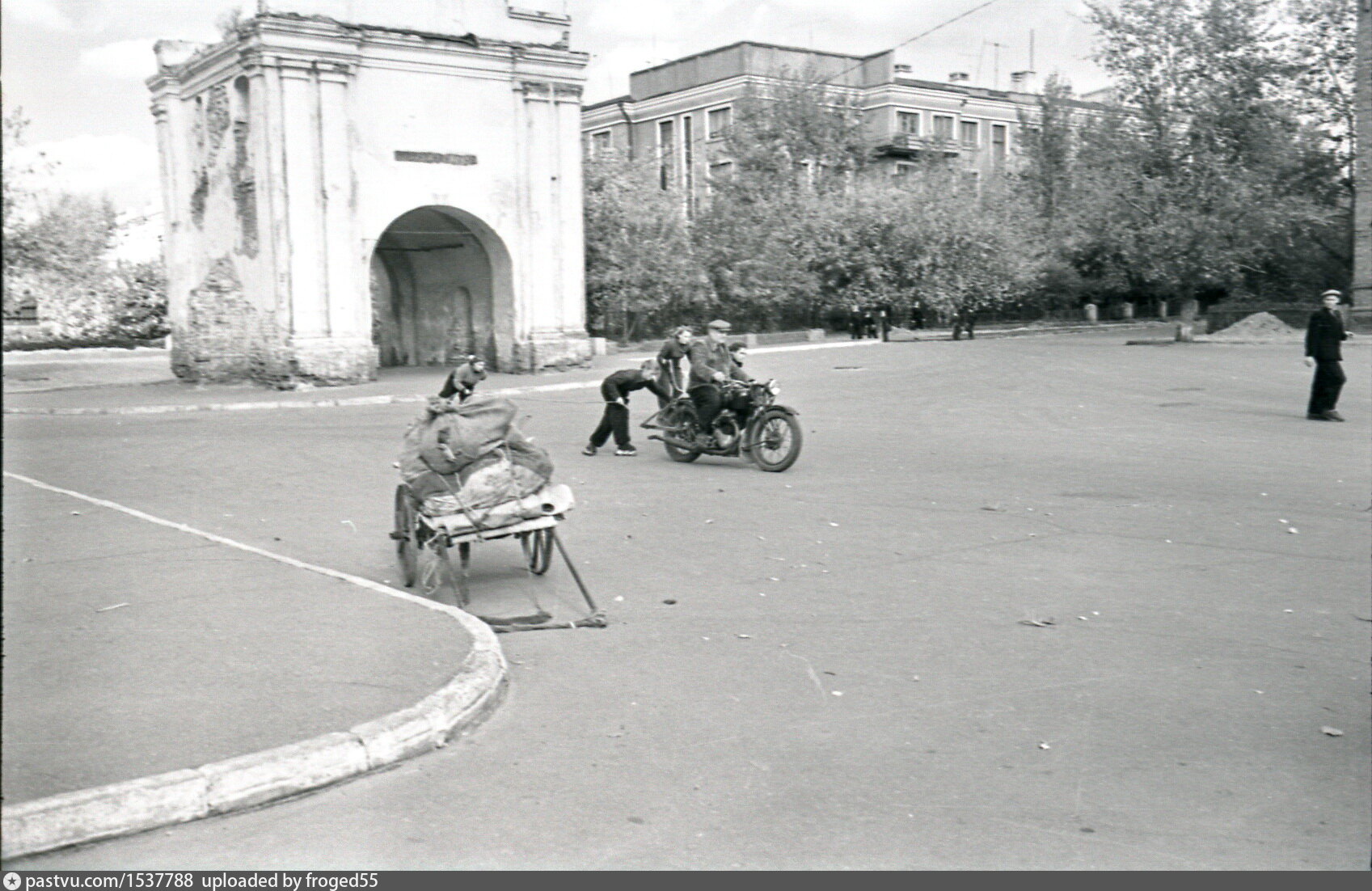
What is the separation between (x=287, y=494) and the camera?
12.8 metres

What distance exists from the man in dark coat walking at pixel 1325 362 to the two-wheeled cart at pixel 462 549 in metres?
13.3

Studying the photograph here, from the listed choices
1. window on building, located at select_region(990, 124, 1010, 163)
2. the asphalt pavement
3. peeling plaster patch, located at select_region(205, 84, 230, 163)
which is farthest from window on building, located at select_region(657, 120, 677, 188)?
the asphalt pavement

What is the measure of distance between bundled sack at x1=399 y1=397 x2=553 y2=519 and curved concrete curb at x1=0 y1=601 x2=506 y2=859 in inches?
96.2

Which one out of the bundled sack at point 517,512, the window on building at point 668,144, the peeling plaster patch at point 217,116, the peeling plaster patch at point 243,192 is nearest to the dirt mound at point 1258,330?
the window on building at point 668,144

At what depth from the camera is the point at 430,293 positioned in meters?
34.2

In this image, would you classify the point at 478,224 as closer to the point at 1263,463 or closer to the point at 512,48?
the point at 512,48

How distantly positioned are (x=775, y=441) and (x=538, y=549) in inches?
222

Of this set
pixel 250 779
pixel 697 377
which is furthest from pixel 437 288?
pixel 250 779

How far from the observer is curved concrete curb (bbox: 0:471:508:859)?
450 centimetres

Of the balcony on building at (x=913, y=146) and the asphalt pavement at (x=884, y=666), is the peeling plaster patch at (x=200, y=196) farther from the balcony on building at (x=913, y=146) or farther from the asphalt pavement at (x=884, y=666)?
the balcony on building at (x=913, y=146)

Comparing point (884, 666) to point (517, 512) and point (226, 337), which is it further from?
point (226, 337)

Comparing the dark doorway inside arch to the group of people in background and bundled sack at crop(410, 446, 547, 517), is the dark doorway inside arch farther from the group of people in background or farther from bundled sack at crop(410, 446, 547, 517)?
bundled sack at crop(410, 446, 547, 517)

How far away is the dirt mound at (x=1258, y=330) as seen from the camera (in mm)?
40031

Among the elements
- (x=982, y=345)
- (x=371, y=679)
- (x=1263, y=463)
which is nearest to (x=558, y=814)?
(x=371, y=679)
